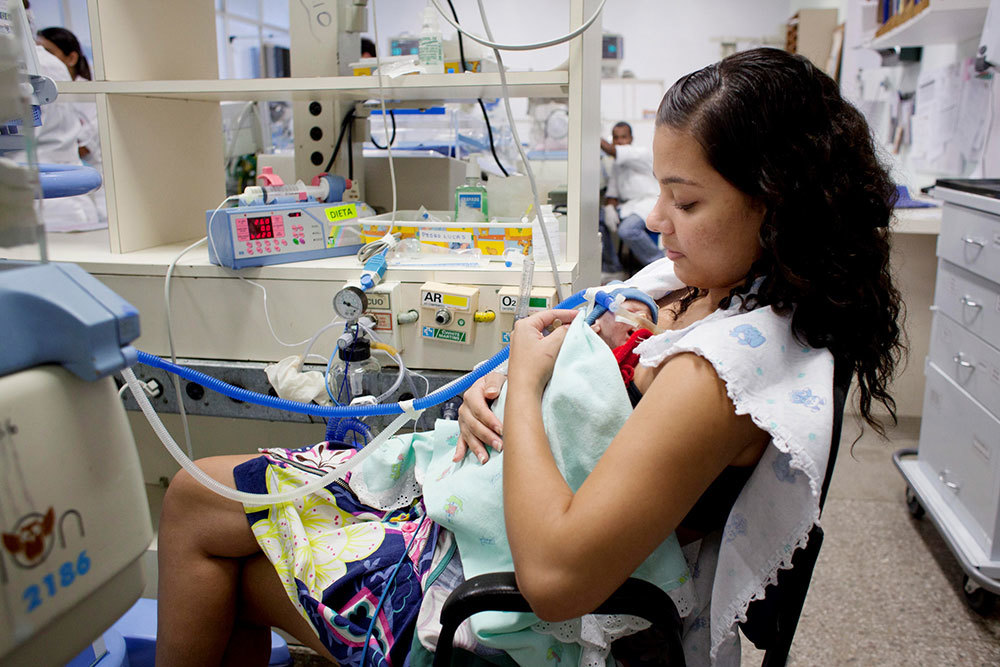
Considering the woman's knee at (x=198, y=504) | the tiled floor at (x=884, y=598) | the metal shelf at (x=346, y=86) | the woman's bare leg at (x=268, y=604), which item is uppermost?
the metal shelf at (x=346, y=86)

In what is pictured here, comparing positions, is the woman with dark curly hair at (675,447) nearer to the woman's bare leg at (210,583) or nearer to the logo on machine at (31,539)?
the woman's bare leg at (210,583)

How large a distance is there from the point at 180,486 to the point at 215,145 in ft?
3.42

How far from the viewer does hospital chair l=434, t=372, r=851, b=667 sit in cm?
74

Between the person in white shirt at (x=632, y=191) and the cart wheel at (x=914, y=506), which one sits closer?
the cart wheel at (x=914, y=506)

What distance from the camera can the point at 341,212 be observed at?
4.84 feet

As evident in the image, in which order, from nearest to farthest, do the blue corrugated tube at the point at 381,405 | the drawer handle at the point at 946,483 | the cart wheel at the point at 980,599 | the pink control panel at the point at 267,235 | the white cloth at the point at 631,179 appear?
the blue corrugated tube at the point at 381,405
the pink control panel at the point at 267,235
the cart wheel at the point at 980,599
the drawer handle at the point at 946,483
the white cloth at the point at 631,179

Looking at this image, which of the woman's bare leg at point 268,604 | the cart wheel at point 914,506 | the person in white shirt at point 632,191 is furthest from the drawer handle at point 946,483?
the person in white shirt at point 632,191

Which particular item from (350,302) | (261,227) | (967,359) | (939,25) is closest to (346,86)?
(261,227)

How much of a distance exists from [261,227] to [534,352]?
0.70m

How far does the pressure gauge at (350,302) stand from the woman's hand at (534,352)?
0.37 m

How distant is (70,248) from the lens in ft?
5.16

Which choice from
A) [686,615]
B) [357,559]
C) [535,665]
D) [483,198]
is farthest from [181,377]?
[686,615]

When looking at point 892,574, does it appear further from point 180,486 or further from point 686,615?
point 180,486

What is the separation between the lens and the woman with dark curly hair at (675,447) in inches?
27.8
